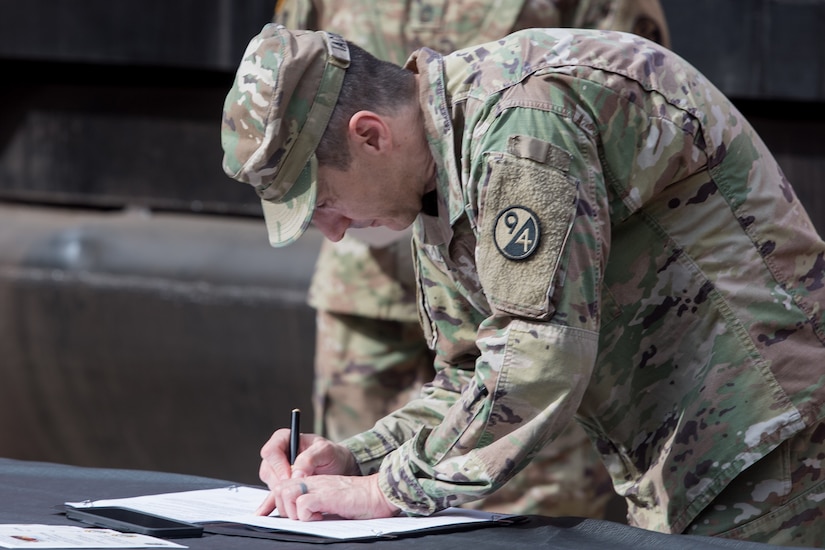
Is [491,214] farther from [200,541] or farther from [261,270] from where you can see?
[261,270]

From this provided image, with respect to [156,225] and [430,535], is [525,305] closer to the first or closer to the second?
[430,535]

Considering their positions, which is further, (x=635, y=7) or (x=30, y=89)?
(x=30, y=89)

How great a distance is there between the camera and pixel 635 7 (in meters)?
2.28

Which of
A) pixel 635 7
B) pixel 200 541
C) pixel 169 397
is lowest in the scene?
pixel 200 541

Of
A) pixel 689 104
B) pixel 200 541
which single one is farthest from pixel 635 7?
pixel 200 541

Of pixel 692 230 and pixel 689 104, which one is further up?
pixel 689 104

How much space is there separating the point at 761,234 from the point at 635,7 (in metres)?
1.03

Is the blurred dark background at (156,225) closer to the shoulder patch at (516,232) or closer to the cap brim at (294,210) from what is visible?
the cap brim at (294,210)

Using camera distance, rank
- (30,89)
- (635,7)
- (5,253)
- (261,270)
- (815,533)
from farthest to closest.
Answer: (30,89) → (5,253) → (261,270) → (635,7) → (815,533)

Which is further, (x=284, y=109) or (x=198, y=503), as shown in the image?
(x=198, y=503)

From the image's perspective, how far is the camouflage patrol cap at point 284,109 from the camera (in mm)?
1289

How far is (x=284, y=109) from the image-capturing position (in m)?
1.29

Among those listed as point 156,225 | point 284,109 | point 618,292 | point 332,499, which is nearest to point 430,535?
point 332,499

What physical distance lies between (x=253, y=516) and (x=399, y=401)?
1018 mm
